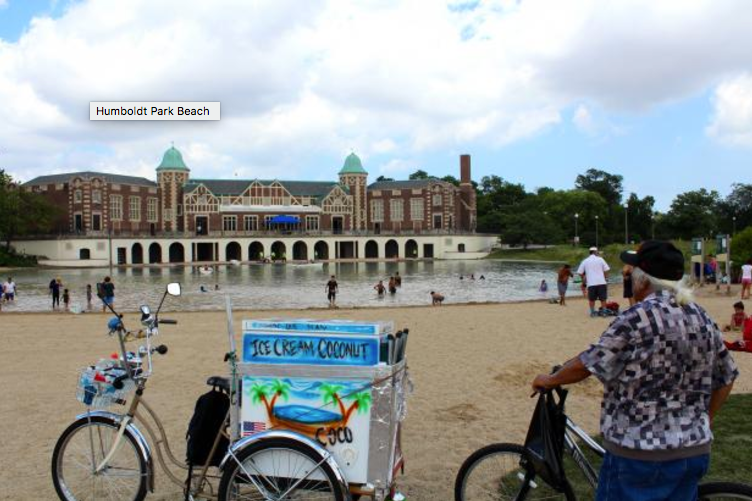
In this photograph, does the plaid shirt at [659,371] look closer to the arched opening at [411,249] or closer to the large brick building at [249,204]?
the large brick building at [249,204]

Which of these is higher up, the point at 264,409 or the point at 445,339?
the point at 264,409

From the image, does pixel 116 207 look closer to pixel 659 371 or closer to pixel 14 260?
pixel 14 260

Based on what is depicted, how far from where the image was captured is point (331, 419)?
12.4ft

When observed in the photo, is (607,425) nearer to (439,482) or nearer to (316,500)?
(316,500)

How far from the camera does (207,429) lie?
4.07m

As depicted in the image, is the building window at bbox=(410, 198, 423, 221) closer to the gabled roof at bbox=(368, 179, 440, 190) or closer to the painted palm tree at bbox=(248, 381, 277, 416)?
the gabled roof at bbox=(368, 179, 440, 190)

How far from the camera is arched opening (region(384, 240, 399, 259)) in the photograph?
288ft

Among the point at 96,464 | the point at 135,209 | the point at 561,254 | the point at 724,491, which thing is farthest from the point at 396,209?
the point at 724,491

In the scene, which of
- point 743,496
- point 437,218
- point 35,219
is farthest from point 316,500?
point 437,218

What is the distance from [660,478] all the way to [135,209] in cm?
8311

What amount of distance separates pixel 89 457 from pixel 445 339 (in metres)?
8.91

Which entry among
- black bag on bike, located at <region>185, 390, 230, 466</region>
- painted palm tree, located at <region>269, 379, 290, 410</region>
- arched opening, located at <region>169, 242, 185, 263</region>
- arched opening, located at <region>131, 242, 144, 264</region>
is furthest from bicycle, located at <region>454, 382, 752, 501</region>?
arched opening, located at <region>169, 242, 185, 263</region>

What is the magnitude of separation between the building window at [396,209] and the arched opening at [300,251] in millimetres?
14383

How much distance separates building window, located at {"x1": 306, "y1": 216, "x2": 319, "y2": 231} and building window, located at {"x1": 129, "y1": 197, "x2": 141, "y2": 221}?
824 inches
